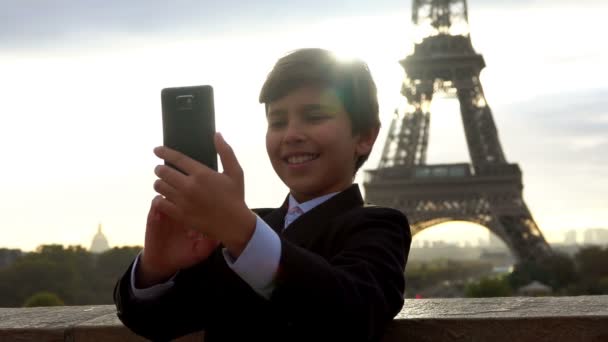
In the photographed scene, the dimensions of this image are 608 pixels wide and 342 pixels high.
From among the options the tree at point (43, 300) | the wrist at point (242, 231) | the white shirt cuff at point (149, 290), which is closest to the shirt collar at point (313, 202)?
the white shirt cuff at point (149, 290)

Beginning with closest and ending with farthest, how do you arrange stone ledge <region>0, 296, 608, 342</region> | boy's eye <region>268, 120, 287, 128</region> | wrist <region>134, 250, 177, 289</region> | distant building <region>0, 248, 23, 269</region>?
wrist <region>134, 250, 177, 289</region>
boy's eye <region>268, 120, 287, 128</region>
stone ledge <region>0, 296, 608, 342</region>
distant building <region>0, 248, 23, 269</region>

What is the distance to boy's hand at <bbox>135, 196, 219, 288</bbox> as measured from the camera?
8.64 ft

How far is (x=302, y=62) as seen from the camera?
297cm

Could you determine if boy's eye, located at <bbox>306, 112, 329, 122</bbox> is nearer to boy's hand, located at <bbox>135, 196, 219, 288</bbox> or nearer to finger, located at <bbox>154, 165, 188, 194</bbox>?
boy's hand, located at <bbox>135, 196, 219, 288</bbox>

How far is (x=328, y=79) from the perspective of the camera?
297cm

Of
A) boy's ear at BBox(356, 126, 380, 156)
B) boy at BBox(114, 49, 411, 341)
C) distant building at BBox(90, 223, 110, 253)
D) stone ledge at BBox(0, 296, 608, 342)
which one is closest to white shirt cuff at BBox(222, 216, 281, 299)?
boy at BBox(114, 49, 411, 341)

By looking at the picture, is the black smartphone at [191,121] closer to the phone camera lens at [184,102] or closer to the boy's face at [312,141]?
the phone camera lens at [184,102]

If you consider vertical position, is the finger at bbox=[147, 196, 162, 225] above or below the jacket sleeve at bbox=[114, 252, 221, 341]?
above

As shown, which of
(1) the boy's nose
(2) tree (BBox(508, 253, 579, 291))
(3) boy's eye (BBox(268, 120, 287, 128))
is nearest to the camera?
(1) the boy's nose

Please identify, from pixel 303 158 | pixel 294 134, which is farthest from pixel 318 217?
pixel 294 134

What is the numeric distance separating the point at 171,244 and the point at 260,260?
43cm

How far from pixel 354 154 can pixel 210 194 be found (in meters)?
1.03

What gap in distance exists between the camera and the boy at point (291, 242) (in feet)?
7.73

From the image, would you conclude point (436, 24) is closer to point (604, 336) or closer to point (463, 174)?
point (463, 174)
